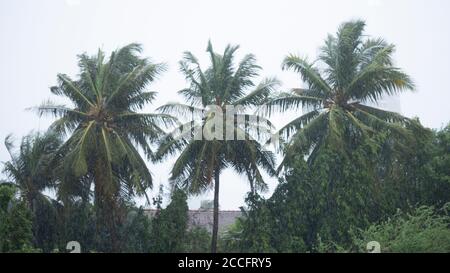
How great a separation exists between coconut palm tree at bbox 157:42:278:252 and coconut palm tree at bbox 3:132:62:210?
14.8ft

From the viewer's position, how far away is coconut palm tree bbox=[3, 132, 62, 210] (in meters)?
20.5

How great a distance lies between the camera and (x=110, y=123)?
19.3 meters

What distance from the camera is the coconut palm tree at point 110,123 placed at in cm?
1816

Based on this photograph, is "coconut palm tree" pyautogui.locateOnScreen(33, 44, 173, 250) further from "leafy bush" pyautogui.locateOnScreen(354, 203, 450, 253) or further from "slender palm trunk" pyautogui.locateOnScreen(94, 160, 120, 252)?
"leafy bush" pyautogui.locateOnScreen(354, 203, 450, 253)

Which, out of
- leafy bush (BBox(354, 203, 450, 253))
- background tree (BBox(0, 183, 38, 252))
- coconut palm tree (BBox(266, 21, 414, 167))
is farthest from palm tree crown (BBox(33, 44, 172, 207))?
leafy bush (BBox(354, 203, 450, 253))

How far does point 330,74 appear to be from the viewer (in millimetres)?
19812

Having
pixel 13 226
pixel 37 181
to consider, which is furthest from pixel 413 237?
pixel 37 181

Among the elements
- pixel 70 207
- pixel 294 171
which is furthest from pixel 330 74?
pixel 70 207

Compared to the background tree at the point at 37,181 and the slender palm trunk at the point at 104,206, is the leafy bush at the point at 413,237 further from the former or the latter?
the background tree at the point at 37,181

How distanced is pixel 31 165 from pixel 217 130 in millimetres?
7199
